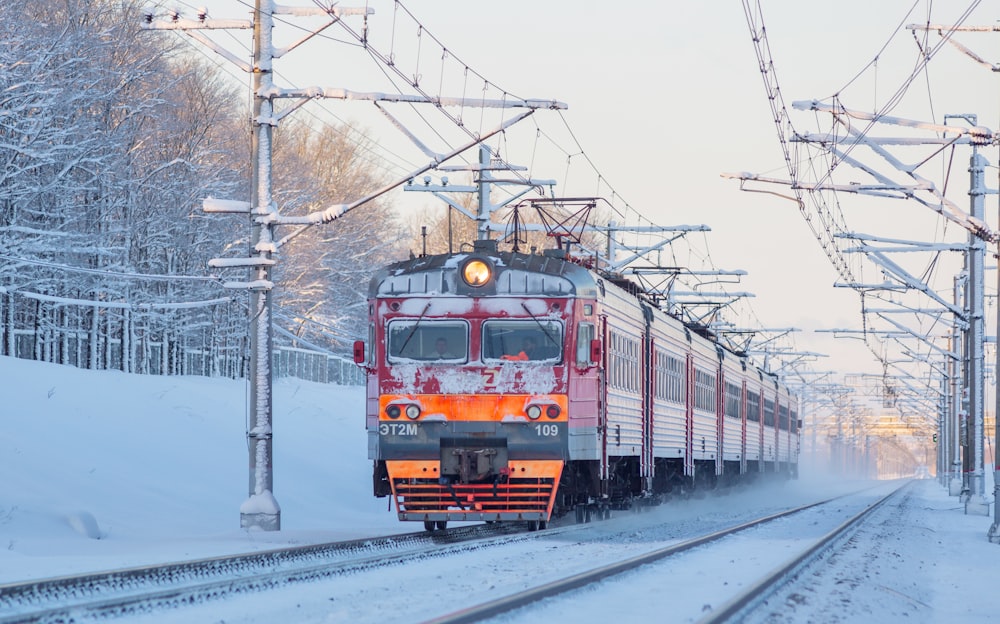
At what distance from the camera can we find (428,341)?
18.4 m

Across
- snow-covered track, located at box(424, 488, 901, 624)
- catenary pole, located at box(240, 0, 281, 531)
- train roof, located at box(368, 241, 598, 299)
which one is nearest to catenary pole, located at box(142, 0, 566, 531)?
catenary pole, located at box(240, 0, 281, 531)

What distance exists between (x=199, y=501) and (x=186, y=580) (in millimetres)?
12651

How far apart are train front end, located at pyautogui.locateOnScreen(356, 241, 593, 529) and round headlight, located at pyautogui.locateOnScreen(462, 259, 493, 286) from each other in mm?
13

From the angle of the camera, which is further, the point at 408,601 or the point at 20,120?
the point at 20,120

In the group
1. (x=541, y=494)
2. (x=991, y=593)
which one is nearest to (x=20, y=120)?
(x=541, y=494)

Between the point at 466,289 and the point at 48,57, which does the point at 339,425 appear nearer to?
the point at 48,57

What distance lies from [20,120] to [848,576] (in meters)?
22.1

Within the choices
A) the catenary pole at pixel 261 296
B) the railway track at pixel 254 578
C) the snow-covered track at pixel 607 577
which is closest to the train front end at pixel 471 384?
the railway track at pixel 254 578

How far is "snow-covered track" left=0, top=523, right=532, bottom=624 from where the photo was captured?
33.0 feet

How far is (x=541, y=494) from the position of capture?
18.1 m

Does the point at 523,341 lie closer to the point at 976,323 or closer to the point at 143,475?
the point at 143,475

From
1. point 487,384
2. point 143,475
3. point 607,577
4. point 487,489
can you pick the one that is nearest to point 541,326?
point 487,384

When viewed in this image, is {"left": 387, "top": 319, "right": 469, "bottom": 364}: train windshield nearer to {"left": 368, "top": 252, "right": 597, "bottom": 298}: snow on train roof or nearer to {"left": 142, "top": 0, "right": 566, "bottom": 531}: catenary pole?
{"left": 368, "top": 252, "right": 597, "bottom": 298}: snow on train roof

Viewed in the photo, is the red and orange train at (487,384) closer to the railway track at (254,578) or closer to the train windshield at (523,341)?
the train windshield at (523,341)
